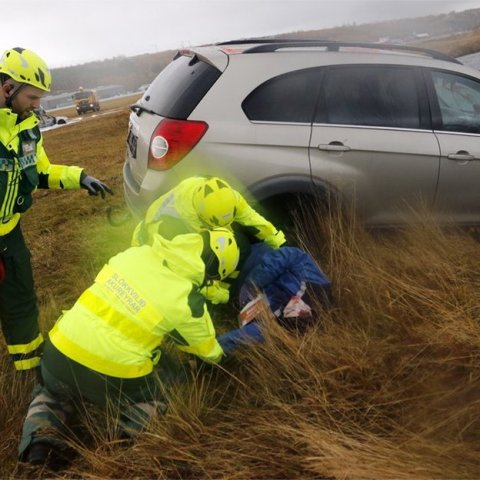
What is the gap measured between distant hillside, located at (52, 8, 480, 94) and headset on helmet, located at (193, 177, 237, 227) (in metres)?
43.7

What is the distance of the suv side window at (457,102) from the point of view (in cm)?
347

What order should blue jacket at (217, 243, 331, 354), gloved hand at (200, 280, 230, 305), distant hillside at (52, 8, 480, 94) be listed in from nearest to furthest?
gloved hand at (200, 280, 230, 305), blue jacket at (217, 243, 331, 354), distant hillside at (52, 8, 480, 94)

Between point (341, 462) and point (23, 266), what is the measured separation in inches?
83.0

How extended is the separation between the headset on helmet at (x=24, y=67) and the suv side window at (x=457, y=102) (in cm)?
271

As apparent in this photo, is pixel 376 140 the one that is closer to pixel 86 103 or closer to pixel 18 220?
pixel 18 220

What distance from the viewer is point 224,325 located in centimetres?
304

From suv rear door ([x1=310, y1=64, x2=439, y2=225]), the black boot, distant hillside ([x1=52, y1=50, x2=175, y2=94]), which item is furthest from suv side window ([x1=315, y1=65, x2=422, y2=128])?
distant hillside ([x1=52, y1=50, x2=175, y2=94])

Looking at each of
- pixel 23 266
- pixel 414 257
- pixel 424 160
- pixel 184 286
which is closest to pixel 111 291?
pixel 184 286

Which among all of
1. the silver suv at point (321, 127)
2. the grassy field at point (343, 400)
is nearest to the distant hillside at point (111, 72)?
the silver suv at point (321, 127)

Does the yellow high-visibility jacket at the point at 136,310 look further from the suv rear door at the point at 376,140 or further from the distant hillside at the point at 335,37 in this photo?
the distant hillside at the point at 335,37

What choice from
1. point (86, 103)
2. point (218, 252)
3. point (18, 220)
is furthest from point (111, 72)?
point (218, 252)

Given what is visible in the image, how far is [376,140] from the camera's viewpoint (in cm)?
328

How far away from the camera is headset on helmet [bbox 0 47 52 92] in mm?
2418

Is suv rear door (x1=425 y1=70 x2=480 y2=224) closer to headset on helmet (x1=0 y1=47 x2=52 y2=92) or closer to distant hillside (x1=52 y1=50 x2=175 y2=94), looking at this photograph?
headset on helmet (x1=0 y1=47 x2=52 y2=92)
